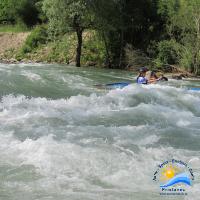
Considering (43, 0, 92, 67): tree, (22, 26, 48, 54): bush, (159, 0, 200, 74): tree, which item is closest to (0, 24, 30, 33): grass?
(22, 26, 48, 54): bush

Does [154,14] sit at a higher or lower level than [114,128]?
higher

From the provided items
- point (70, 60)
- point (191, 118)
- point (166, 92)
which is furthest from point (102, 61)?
point (191, 118)

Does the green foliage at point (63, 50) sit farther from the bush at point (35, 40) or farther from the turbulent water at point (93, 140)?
the turbulent water at point (93, 140)

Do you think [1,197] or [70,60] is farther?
[70,60]

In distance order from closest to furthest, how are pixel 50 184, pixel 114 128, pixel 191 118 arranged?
pixel 50 184 < pixel 114 128 < pixel 191 118

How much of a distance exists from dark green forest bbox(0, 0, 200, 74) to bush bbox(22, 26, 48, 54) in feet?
17.1

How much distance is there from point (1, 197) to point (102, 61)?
69.3 ft

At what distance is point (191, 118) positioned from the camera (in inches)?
475

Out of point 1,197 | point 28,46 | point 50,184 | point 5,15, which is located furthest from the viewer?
point 5,15

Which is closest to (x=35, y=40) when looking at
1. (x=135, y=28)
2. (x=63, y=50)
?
(x=63, y=50)

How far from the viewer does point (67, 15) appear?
24375 millimetres

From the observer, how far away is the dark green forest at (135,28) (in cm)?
2417

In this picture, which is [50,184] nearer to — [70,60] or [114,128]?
[114,128]

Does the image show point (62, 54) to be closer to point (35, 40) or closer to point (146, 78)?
point (35, 40)
